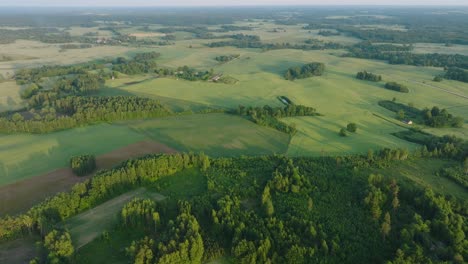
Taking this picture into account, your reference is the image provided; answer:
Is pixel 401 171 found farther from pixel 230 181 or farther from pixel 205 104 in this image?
pixel 205 104

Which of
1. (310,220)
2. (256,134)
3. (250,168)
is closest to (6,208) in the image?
(250,168)

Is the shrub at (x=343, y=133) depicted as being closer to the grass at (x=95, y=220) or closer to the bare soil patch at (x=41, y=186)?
the bare soil patch at (x=41, y=186)

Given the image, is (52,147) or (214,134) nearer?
(52,147)

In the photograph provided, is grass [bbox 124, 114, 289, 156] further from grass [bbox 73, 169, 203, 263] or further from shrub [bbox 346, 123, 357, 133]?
shrub [bbox 346, 123, 357, 133]

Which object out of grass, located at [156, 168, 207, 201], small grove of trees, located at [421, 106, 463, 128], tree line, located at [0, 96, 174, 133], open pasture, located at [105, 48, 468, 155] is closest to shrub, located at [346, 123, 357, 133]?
open pasture, located at [105, 48, 468, 155]

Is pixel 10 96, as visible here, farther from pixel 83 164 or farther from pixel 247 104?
pixel 247 104

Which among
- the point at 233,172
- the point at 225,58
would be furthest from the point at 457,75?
the point at 233,172
